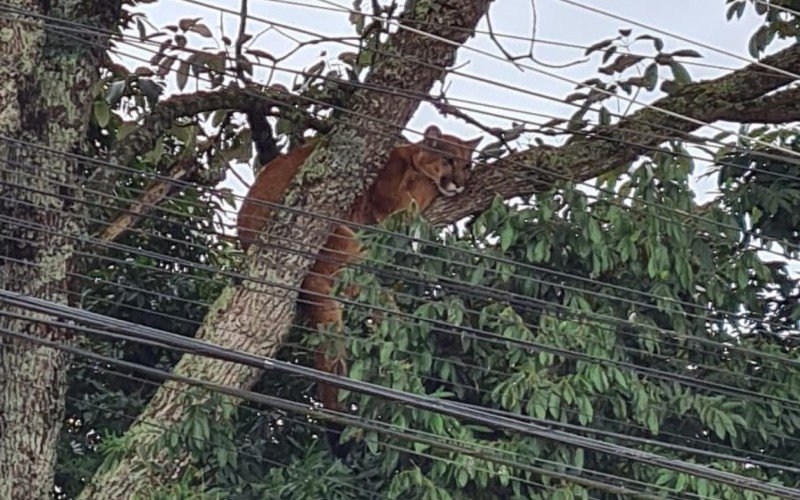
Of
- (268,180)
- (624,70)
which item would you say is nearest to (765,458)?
(624,70)

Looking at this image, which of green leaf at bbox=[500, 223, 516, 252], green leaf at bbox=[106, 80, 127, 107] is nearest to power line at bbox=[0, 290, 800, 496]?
green leaf at bbox=[500, 223, 516, 252]

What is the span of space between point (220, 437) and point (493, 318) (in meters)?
1.20

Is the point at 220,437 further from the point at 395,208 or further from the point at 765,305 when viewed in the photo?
the point at 765,305

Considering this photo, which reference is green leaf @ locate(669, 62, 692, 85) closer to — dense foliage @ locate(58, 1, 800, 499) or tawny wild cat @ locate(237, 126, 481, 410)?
dense foliage @ locate(58, 1, 800, 499)

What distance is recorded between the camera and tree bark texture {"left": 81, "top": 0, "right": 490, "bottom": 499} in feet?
16.3

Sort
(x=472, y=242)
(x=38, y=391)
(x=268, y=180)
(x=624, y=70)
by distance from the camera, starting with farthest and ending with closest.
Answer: (x=268, y=180) < (x=472, y=242) < (x=624, y=70) < (x=38, y=391)

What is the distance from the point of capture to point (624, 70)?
199 inches

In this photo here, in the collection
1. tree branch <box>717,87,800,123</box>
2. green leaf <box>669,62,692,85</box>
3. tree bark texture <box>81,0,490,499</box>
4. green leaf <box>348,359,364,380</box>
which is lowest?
green leaf <box>348,359,364,380</box>

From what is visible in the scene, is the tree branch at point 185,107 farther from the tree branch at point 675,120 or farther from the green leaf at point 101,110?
the tree branch at point 675,120

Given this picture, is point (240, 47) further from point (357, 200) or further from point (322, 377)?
point (322, 377)

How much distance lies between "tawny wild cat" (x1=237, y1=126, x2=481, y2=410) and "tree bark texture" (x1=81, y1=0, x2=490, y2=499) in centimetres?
14

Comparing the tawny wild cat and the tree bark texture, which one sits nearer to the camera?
the tree bark texture

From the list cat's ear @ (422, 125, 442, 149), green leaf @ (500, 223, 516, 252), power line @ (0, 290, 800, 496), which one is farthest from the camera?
cat's ear @ (422, 125, 442, 149)

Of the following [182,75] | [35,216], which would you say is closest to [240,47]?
[182,75]
